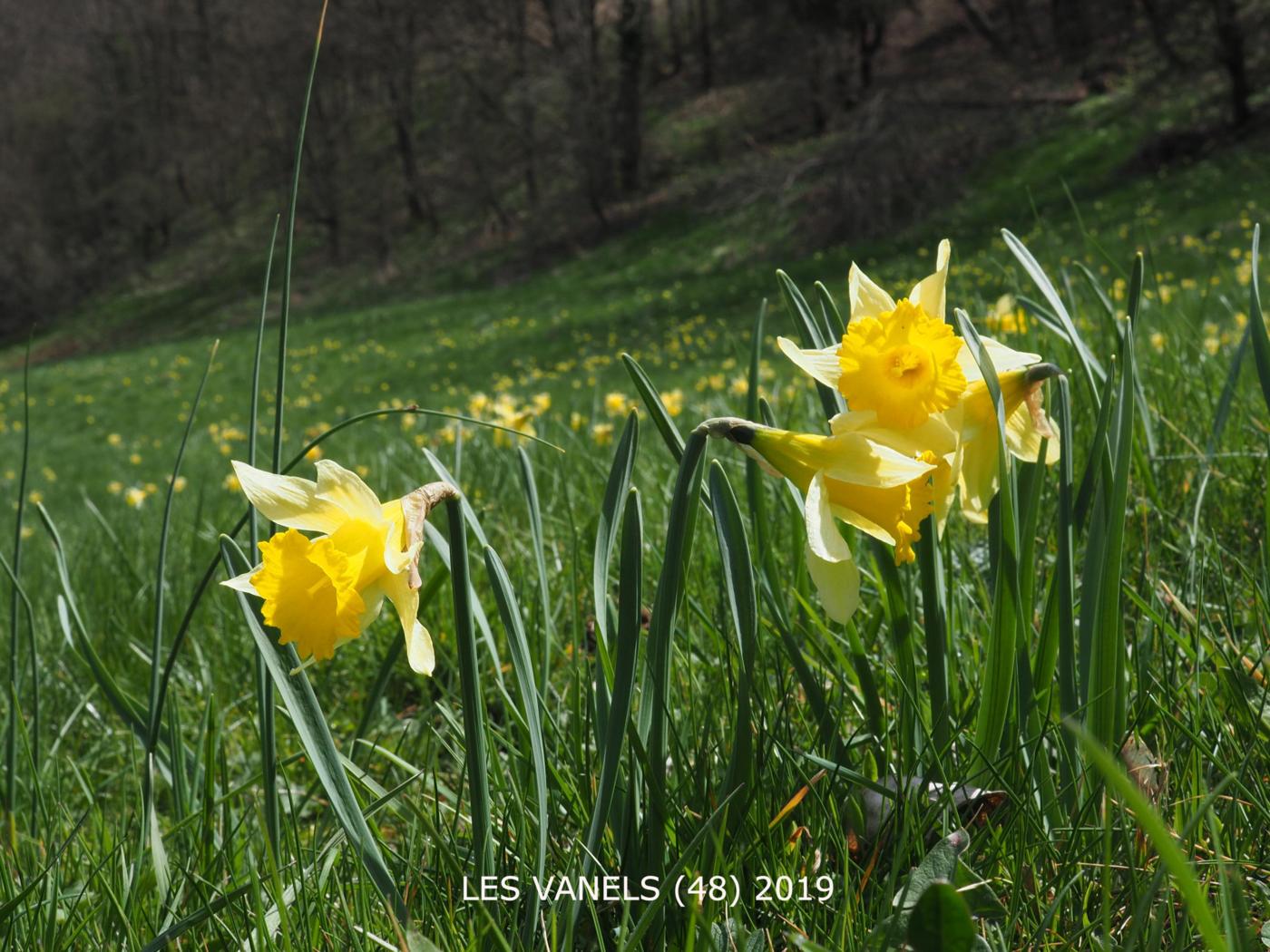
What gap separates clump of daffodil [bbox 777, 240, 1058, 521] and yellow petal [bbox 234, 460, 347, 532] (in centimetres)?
34

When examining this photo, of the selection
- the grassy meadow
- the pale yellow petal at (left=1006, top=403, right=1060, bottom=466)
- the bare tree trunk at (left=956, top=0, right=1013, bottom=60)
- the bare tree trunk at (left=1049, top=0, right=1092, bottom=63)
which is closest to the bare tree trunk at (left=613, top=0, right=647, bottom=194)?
the bare tree trunk at (left=956, top=0, right=1013, bottom=60)

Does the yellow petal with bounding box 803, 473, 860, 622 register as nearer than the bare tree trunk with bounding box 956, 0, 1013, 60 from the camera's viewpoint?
Yes

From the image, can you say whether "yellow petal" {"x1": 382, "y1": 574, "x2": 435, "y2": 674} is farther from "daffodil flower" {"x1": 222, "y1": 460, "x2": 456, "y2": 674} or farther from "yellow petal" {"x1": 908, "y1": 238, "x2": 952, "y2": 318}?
"yellow petal" {"x1": 908, "y1": 238, "x2": 952, "y2": 318}

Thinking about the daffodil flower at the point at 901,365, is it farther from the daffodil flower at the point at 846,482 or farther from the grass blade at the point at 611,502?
the grass blade at the point at 611,502

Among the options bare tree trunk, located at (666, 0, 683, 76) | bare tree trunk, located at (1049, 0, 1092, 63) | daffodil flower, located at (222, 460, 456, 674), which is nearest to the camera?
daffodil flower, located at (222, 460, 456, 674)

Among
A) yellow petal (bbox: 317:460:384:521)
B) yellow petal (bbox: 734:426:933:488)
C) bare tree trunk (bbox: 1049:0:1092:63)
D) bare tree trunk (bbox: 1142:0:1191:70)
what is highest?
bare tree trunk (bbox: 1049:0:1092:63)

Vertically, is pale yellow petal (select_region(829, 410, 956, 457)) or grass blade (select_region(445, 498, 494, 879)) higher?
pale yellow petal (select_region(829, 410, 956, 457))

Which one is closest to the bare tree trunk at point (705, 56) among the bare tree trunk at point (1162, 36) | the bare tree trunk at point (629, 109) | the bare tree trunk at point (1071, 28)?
the bare tree trunk at point (629, 109)

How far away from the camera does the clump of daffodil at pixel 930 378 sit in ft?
2.37

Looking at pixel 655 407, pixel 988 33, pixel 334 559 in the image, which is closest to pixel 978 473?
pixel 655 407

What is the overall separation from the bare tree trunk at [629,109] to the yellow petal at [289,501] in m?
20.2

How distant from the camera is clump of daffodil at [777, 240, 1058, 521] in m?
0.72

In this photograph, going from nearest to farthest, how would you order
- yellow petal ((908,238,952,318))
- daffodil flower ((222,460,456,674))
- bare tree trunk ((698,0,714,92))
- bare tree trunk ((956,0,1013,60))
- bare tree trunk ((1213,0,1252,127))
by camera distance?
1. daffodil flower ((222,460,456,674))
2. yellow petal ((908,238,952,318))
3. bare tree trunk ((1213,0,1252,127))
4. bare tree trunk ((956,0,1013,60))
5. bare tree trunk ((698,0,714,92))

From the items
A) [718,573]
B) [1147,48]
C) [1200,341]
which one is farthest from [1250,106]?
[718,573]
